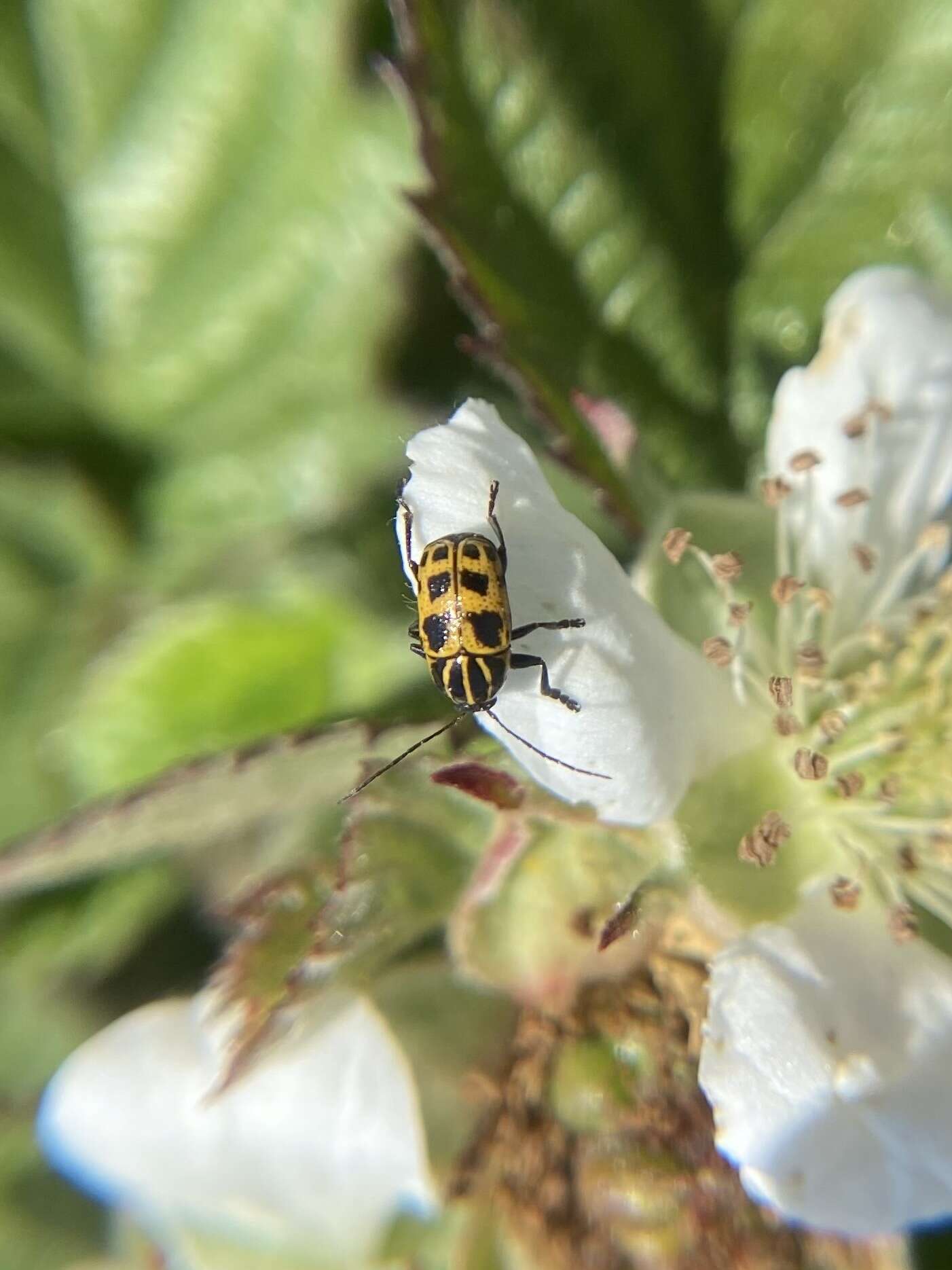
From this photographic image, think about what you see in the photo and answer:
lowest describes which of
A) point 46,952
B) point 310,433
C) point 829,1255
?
point 829,1255

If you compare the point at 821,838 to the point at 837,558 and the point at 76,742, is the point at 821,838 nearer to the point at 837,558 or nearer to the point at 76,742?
the point at 837,558

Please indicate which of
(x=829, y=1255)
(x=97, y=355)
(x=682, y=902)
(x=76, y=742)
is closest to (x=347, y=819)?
(x=682, y=902)

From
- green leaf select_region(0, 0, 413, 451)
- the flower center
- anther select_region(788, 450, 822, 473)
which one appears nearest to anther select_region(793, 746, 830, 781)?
the flower center

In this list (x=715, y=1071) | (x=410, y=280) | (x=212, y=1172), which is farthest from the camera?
(x=410, y=280)

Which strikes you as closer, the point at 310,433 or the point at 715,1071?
the point at 715,1071

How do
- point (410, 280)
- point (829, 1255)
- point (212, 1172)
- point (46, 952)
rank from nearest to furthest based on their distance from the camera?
point (829, 1255), point (212, 1172), point (410, 280), point (46, 952)

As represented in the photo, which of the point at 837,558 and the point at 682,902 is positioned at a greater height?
the point at 837,558

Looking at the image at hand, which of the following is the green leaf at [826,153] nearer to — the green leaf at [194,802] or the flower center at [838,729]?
the flower center at [838,729]

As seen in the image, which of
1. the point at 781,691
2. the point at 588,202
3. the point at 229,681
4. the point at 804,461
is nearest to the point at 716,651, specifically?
the point at 781,691
